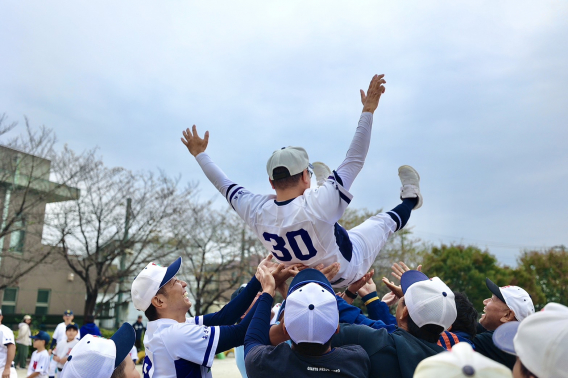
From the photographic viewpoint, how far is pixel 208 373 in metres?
3.20

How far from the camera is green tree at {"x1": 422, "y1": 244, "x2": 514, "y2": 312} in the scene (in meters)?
23.4

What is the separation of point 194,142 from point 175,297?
55.0 inches

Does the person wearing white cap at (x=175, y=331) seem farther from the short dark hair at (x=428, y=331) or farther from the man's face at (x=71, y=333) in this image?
the man's face at (x=71, y=333)

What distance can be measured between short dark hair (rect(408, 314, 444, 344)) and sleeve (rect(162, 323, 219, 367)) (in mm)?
1216

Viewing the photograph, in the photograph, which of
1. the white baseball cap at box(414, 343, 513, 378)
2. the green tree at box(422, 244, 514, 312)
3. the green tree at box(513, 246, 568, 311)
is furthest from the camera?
the green tree at box(513, 246, 568, 311)

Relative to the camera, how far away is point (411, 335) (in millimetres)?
2656

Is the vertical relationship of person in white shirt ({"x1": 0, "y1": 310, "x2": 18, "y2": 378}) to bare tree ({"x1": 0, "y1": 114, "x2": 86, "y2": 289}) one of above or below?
below

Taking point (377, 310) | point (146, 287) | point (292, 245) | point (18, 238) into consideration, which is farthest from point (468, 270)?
point (146, 287)

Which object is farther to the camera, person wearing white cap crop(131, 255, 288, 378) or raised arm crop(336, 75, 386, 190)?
raised arm crop(336, 75, 386, 190)

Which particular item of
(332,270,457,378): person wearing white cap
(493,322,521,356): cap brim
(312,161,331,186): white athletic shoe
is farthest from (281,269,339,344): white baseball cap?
(312,161,331,186): white athletic shoe

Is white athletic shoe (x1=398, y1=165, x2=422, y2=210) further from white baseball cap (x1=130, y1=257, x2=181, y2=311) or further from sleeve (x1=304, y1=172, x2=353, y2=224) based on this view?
white baseball cap (x1=130, y1=257, x2=181, y2=311)

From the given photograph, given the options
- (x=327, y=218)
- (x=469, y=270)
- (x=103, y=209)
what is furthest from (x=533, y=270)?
(x=327, y=218)

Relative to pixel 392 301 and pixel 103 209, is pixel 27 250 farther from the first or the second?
pixel 392 301

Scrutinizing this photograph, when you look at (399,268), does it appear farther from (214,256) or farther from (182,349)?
(214,256)
